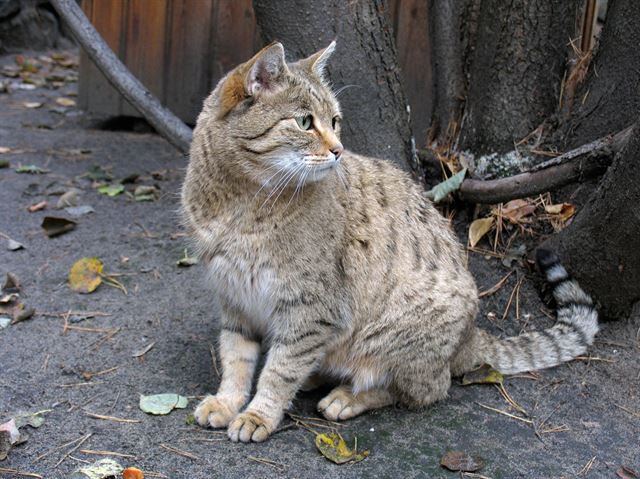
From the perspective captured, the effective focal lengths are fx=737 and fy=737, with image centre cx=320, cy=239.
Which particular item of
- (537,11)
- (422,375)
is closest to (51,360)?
(422,375)

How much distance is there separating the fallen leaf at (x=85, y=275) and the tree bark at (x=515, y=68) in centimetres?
237

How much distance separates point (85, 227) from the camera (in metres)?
5.00

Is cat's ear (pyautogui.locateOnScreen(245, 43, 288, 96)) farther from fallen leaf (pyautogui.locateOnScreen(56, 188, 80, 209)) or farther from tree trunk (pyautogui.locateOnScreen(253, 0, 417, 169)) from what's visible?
fallen leaf (pyautogui.locateOnScreen(56, 188, 80, 209))

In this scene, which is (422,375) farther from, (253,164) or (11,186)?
(11,186)

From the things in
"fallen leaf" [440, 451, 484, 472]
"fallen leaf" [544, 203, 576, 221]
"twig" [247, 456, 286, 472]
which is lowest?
"twig" [247, 456, 286, 472]

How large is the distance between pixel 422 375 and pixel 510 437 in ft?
1.51

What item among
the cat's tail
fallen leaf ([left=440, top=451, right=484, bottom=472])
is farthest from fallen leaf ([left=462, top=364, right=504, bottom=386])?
fallen leaf ([left=440, top=451, right=484, bottom=472])

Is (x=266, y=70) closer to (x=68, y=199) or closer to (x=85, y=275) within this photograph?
(x=85, y=275)

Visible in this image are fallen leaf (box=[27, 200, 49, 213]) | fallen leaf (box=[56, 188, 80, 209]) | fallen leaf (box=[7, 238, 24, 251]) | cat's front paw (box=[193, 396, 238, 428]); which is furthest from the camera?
fallen leaf (box=[56, 188, 80, 209])

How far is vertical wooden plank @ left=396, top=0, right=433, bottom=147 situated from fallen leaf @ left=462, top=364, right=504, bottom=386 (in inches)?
93.1

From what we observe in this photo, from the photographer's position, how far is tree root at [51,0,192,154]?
4.84m

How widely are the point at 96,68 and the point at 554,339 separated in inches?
204

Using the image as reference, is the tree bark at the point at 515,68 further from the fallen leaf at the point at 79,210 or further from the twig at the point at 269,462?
the fallen leaf at the point at 79,210

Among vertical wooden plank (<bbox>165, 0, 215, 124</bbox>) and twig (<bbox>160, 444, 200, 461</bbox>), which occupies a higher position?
vertical wooden plank (<bbox>165, 0, 215, 124</bbox>)
